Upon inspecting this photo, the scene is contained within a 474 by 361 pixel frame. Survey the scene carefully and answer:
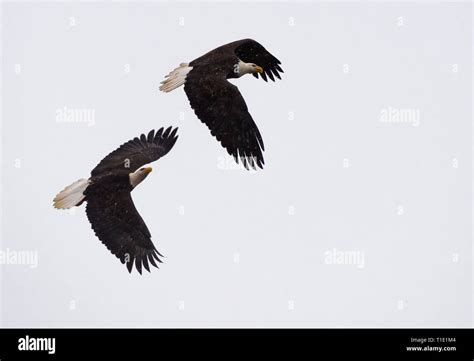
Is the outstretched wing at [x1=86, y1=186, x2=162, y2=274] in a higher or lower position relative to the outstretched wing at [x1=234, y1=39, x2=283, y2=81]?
lower

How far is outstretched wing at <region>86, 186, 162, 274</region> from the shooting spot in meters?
15.0

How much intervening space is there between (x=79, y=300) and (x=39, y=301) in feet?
23.5

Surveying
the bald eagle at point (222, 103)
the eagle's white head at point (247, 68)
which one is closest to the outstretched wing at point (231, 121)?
the bald eagle at point (222, 103)

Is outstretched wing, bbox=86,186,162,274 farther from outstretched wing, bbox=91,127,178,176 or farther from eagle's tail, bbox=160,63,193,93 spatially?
eagle's tail, bbox=160,63,193,93

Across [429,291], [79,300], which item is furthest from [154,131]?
[79,300]

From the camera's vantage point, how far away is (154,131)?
1662cm

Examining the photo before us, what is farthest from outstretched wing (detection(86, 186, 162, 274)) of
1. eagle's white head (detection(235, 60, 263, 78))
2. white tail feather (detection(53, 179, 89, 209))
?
eagle's white head (detection(235, 60, 263, 78))

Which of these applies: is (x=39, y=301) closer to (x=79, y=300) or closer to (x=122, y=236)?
(x=79, y=300)

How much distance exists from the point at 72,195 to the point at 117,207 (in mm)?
725

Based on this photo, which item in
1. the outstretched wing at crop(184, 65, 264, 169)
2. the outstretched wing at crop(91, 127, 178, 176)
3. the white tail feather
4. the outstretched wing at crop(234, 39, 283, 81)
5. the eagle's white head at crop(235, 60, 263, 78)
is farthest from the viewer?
the outstretched wing at crop(234, 39, 283, 81)

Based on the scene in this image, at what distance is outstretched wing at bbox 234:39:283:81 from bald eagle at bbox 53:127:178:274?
8.35 feet

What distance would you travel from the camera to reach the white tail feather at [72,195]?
1520cm

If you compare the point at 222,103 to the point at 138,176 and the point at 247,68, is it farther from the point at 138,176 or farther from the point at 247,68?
the point at 138,176

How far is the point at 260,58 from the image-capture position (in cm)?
1698
